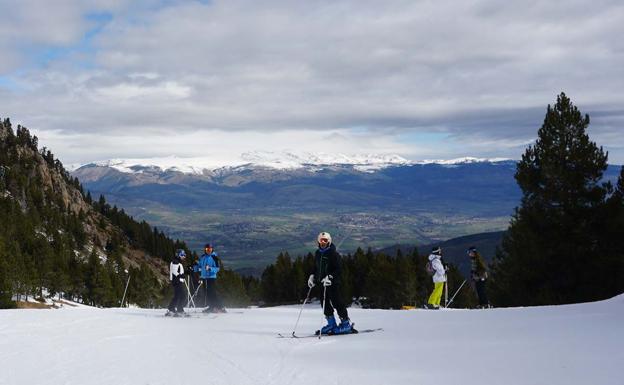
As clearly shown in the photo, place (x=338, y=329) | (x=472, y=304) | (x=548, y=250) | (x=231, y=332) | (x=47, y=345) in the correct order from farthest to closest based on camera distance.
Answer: (x=472, y=304)
(x=548, y=250)
(x=231, y=332)
(x=338, y=329)
(x=47, y=345)

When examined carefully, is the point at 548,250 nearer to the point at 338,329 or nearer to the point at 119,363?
the point at 338,329

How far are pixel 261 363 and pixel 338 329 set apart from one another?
13.8 ft

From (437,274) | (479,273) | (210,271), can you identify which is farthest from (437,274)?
(210,271)

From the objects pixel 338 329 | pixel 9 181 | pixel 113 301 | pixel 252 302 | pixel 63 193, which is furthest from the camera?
pixel 63 193

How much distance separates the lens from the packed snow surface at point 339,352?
9203 mm

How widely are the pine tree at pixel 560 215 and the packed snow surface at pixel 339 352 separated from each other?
1268cm

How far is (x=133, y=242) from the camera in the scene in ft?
490

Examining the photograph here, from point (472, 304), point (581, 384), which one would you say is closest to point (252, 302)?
point (472, 304)

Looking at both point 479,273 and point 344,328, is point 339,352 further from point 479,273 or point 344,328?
point 479,273

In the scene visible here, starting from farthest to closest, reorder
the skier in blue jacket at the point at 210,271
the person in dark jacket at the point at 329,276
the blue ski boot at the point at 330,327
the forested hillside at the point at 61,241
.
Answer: the forested hillside at the point at 61,241, the skier in blue jacket at the point at 210,271, the blue ski boot at the point at 330,327, the person in dark jacket at the point at 329,276

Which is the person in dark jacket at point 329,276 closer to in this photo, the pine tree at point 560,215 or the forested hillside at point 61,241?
the pine tree at point 560,215

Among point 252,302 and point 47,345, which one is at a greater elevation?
point 47,345

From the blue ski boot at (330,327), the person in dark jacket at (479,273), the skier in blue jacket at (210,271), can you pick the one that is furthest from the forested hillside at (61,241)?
the blue ski boot at (330,327)

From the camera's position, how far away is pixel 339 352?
39.2ft
